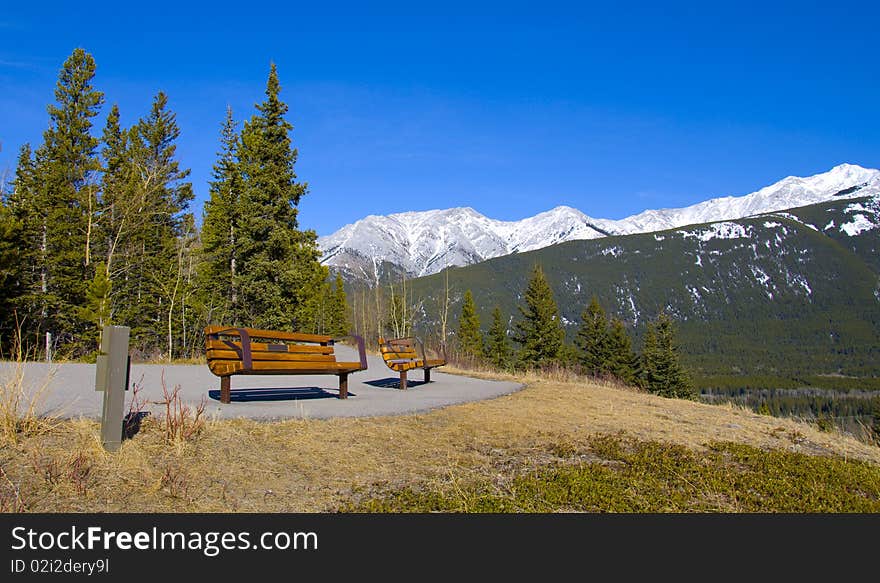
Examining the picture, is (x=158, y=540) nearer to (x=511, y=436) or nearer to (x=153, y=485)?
(x=153, y=485)

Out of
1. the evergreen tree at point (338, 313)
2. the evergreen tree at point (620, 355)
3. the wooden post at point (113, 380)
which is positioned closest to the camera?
the wooden post at point (113, 380)

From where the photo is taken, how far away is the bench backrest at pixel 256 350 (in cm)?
768

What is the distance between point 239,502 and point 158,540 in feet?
2.35

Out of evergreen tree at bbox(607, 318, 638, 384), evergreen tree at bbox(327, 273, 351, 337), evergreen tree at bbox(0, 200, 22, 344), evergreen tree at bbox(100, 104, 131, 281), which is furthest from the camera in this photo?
evergreen tree at bbox(327, 273, 351, 337)

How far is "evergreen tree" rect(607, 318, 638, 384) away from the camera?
51.3 meters

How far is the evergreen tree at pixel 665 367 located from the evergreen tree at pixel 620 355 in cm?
225

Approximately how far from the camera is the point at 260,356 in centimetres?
805

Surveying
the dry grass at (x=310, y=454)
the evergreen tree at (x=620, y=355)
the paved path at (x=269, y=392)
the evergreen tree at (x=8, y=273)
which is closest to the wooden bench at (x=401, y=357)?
the paved path at (x=269, y=392)

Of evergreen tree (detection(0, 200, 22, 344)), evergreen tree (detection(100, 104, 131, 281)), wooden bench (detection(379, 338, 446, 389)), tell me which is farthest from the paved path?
evergreen tree (detection(100, 104, 131, 281))

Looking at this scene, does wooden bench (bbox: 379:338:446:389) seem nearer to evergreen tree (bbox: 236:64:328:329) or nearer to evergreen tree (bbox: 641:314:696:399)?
evergreen tree (bbox: 236:64:328:329)

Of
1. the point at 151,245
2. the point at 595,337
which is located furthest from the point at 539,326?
the point at 151,245

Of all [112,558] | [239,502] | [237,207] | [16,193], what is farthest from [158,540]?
[16,193]

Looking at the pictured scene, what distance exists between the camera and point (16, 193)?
30.0 m

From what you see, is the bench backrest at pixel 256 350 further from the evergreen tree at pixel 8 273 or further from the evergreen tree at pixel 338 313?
the evergreen tree at pixel 338 313
